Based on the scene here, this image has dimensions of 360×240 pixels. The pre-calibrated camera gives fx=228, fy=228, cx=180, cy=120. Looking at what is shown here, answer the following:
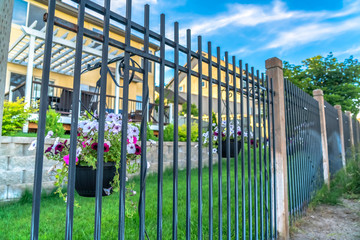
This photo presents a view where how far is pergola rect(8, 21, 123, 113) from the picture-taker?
661 centimetres

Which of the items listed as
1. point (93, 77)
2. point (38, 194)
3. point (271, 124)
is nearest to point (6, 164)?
point (38, 194)

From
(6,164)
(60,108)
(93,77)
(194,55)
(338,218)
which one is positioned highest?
(93,77)

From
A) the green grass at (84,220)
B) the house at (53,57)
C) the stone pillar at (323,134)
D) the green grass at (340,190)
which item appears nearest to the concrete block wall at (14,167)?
the green grass at (84,220)

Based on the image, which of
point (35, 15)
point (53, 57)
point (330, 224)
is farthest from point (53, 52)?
point (330, 224)

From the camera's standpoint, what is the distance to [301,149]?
3.84 m

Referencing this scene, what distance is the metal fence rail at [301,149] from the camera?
331 cm

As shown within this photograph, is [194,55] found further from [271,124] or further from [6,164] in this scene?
[6,164]

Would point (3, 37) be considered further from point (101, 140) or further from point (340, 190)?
point (340, 190)

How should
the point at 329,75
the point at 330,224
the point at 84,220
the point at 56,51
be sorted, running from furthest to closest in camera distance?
the point at 329,75 → the point at 56,51 → the point at 330,224 → the point at 84,220

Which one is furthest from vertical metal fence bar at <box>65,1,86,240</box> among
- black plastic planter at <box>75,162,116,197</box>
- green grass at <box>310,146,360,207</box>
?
green grass at <box>310,146,360,207</box>

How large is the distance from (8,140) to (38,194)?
3.14 meters

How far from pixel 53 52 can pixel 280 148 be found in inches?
327

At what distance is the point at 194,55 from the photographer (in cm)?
179

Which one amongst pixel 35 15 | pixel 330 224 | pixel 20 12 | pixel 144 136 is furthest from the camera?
pixel 35 15
